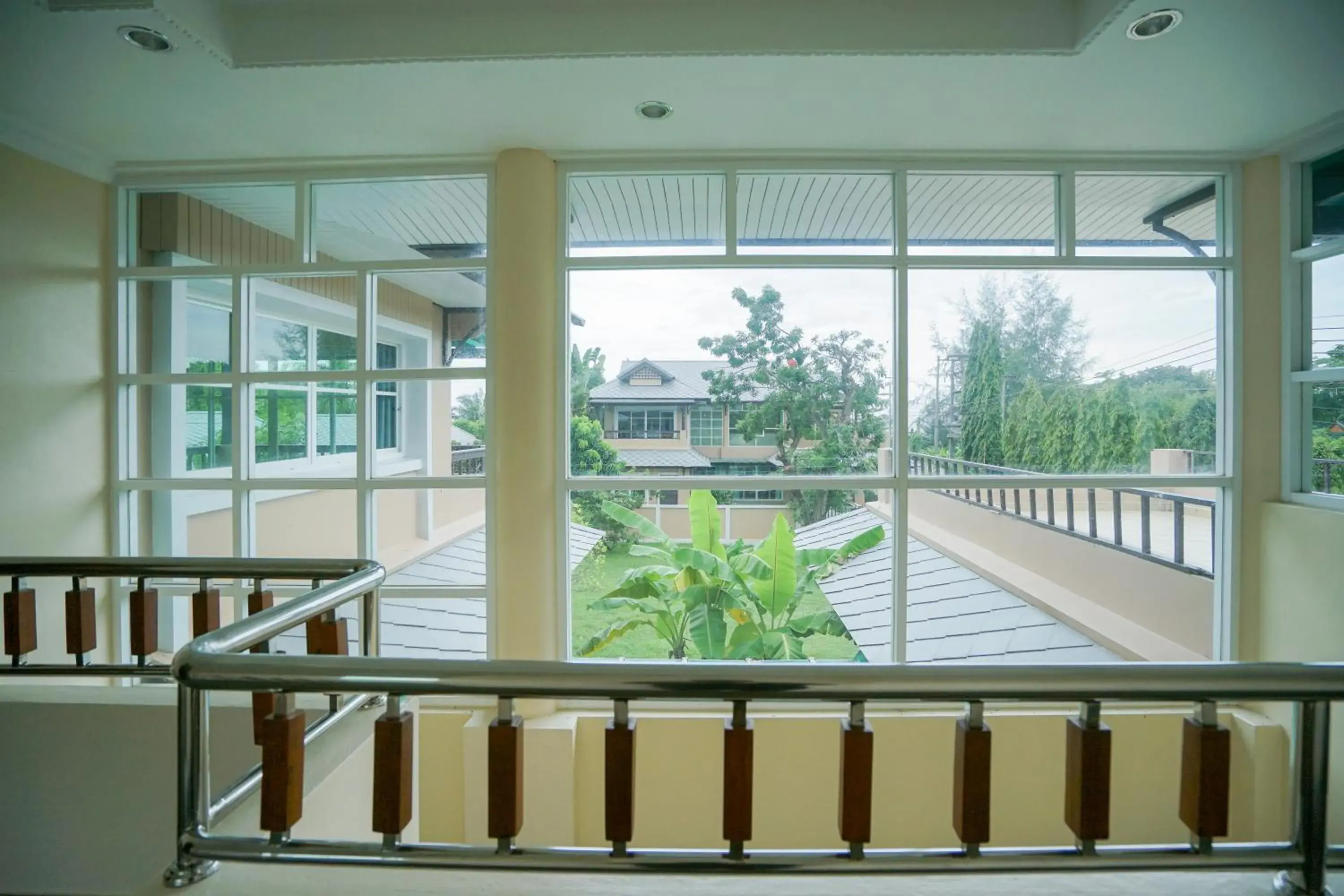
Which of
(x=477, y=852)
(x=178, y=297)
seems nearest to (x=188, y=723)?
(x=477, y=852)

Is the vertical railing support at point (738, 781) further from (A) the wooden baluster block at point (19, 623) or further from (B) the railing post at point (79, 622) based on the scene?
(A) the wooden baluster block at point (19, 623)

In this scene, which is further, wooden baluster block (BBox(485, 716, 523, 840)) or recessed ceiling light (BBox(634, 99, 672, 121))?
recessed ceiling light (BBox(634, 99, 672, 121))

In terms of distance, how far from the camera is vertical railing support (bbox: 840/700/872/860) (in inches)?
36.9

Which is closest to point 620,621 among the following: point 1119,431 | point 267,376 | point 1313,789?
point 267,376

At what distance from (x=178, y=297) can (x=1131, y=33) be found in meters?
4.49

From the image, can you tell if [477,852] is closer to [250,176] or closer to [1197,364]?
[250,176]

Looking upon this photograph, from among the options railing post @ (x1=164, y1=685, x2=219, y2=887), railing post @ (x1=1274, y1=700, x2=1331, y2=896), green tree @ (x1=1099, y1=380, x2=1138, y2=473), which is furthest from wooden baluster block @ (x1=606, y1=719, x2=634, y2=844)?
green tree @ (x1=1099, y1=380, x2=1138, y2=473)

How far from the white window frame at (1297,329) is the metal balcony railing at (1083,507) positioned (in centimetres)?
37

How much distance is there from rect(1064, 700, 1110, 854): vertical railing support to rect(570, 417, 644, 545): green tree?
2.35 meters

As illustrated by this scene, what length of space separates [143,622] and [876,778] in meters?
3.01

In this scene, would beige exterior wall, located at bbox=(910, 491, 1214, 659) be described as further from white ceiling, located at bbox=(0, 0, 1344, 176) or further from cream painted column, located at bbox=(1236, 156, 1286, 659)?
white ceiling, located at bbox=(0, 0, 1344, 176)

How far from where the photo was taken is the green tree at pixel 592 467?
10.3 feet

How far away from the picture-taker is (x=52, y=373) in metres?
2.91

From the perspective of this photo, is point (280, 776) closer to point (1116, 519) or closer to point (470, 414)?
point (470, 414)
